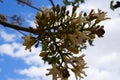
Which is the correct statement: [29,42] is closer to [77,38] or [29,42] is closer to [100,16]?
[77,38]

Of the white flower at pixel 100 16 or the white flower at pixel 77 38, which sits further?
the white flower at pixel 100 16

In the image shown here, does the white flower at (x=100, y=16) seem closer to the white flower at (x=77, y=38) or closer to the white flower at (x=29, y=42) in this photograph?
the white flower at (x=77, y=38)

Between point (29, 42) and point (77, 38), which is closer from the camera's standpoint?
point (77, 38)

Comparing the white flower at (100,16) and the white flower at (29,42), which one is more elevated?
the white flower at (100,16)

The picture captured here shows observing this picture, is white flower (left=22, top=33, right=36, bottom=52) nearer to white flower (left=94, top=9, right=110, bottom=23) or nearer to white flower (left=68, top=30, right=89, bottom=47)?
white flower (left=68, top=30, right=89, bottom=47)

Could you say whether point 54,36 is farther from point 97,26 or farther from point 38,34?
point 97,26

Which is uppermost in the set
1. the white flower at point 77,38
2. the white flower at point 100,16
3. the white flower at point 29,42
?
the white flower at point 100,16

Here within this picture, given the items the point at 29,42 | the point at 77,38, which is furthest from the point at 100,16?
the point at 29,42

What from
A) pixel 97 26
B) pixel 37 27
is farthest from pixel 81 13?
pixel 37 27
